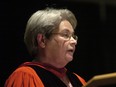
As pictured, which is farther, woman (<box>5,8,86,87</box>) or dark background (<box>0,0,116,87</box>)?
dark background (<box>0,0,116,87</box>)

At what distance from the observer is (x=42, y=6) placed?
2539mm

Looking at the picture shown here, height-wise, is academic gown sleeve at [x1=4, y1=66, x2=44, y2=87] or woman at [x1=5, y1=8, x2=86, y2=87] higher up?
woman at [x1=5, y1=8, x2=86, y2=87]

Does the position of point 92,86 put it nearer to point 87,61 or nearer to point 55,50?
point 55,50

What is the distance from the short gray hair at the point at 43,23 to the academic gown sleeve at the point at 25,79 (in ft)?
0.60

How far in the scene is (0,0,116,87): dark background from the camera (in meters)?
2.48

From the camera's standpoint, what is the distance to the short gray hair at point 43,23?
180 centimetres

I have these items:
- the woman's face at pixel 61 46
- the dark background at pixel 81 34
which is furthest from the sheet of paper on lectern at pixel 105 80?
the dark background at pixel 81 34

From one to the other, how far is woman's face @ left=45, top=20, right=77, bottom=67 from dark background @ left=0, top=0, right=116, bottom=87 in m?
0.63

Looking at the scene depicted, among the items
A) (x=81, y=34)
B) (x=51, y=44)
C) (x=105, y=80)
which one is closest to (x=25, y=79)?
(x=51, y=44)

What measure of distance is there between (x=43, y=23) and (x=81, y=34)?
4.44ft

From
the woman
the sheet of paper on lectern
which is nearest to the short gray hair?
the woman

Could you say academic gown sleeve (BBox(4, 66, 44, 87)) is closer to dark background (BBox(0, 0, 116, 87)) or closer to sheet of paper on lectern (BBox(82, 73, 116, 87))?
sheet of paper on lectern (BBox(82, 73, 116, 87))

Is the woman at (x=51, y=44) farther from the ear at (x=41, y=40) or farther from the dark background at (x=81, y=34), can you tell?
the dark background at (x=81, y=34)

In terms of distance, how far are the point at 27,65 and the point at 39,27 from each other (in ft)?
0.65
